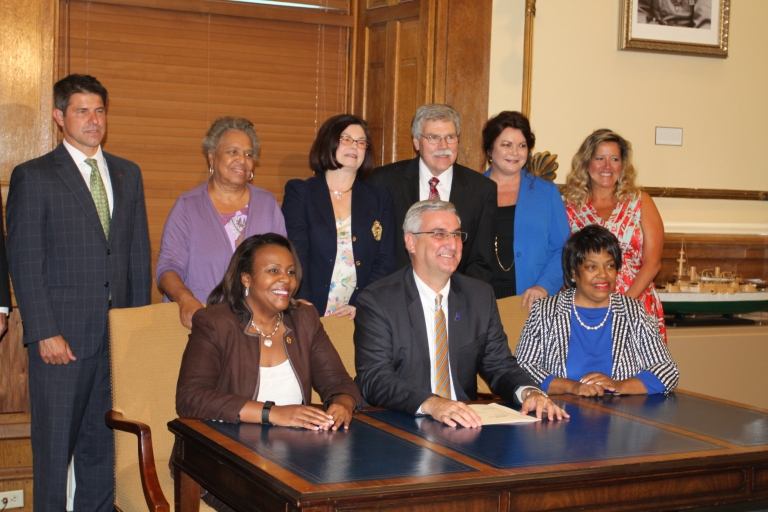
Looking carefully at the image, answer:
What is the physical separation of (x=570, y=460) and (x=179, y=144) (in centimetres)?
331

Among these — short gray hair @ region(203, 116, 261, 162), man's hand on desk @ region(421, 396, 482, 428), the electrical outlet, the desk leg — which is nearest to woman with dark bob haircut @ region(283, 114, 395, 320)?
short gray hair @ region(203, 116, 261, 162)

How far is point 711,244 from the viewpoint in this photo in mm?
5422

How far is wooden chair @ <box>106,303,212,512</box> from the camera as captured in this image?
9.33ft

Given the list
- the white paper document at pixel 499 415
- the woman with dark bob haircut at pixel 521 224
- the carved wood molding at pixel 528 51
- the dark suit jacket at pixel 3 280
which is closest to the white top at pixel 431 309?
the white paper document at pixel 499 415

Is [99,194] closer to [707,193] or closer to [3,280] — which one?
[3,280]

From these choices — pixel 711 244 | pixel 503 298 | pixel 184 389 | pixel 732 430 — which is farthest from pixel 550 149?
pixel 184 389

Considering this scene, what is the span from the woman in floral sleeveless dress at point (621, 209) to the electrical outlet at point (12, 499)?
9.29 feet

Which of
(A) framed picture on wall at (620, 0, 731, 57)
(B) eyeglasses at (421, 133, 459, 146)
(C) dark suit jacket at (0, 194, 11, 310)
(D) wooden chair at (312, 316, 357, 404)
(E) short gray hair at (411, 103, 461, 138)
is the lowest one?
(D) wooden chair at (312, 316, 357, 404)

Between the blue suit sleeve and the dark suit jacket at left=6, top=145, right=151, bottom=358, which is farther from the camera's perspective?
the blue suit sleeve

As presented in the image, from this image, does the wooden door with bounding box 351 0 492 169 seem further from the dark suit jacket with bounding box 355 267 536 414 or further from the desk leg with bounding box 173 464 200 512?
the desk leg with bounding box 173 464 200 512

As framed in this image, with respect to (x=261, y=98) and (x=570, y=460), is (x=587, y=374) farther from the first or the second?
(x=261, y=98)

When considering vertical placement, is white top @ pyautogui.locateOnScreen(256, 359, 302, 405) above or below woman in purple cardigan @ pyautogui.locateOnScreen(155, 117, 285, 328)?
below

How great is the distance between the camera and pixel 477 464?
2.05 m

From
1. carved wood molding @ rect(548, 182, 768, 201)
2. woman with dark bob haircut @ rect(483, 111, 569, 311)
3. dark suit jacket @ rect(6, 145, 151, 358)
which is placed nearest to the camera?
dark suit jacket @ rect(6, 145, 151, 358)
